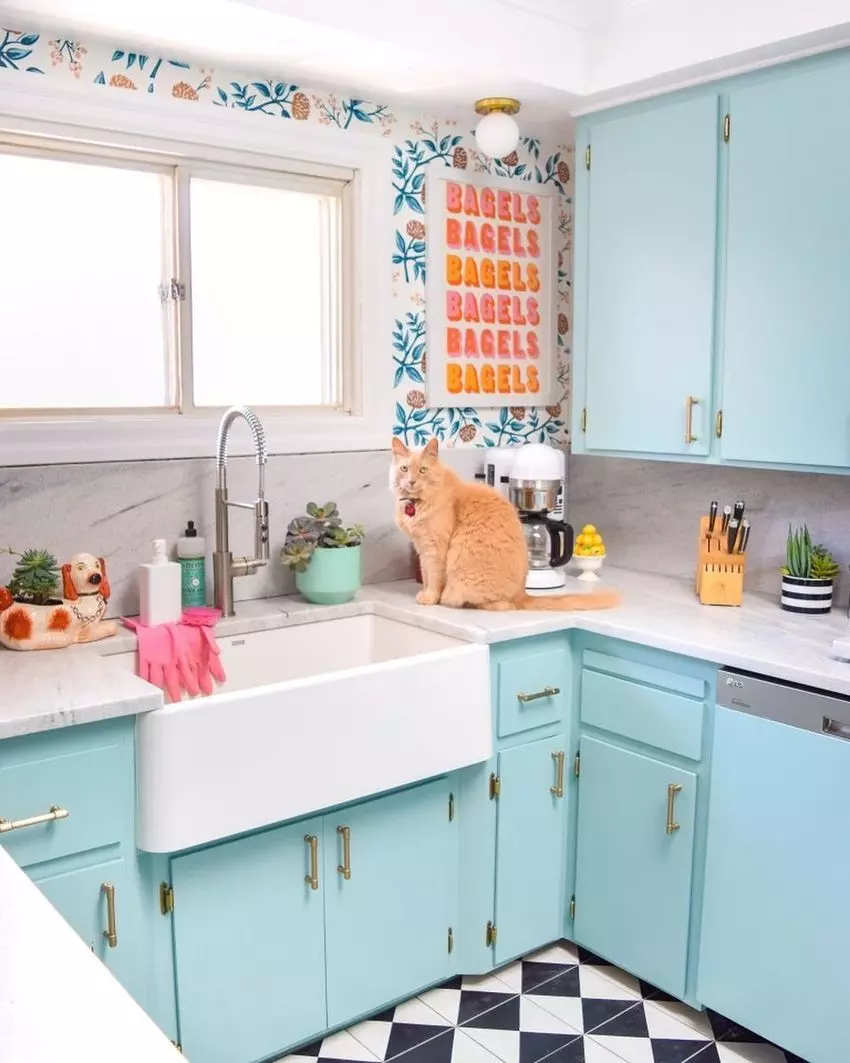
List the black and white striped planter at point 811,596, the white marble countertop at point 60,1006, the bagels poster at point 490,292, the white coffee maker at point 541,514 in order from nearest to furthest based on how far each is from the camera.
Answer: the white marble countertop at point 60,1006
the black and white striped planter at point 811,596
the white coffee maker at point 541,514
the bagels poster at point 490,292

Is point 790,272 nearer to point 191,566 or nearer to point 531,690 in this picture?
point 531,690

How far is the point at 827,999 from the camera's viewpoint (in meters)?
2.11

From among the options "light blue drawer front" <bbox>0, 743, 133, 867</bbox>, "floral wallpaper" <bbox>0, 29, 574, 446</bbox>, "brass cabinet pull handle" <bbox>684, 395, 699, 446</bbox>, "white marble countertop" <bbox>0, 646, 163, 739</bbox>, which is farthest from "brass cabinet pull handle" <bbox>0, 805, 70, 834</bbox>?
"brass cabinet pull handle" <bbox>684, 395, 699, 446</bbox>

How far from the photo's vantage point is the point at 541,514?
2873 mm

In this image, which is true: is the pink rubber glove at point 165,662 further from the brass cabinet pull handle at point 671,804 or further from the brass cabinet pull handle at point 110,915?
the brass cabinet pull handle at point 671,804

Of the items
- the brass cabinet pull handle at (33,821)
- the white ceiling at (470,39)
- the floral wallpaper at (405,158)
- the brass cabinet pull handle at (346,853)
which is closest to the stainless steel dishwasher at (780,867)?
the brass cabinet pull handle at (346,853)

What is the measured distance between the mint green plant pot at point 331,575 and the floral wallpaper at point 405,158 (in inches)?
19.1

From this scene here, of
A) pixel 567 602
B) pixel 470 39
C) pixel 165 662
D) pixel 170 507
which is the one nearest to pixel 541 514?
pixel 567 602

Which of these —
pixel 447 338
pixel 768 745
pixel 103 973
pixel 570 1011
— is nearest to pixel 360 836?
pixel 570 1011

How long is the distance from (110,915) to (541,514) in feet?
4.93

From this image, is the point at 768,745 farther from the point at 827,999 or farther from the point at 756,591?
the point at 756,591

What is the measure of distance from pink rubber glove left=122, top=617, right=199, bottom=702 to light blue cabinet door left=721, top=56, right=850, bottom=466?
1.43 metres

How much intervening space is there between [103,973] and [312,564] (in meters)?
1.63

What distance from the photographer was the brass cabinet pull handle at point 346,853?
2.25m
